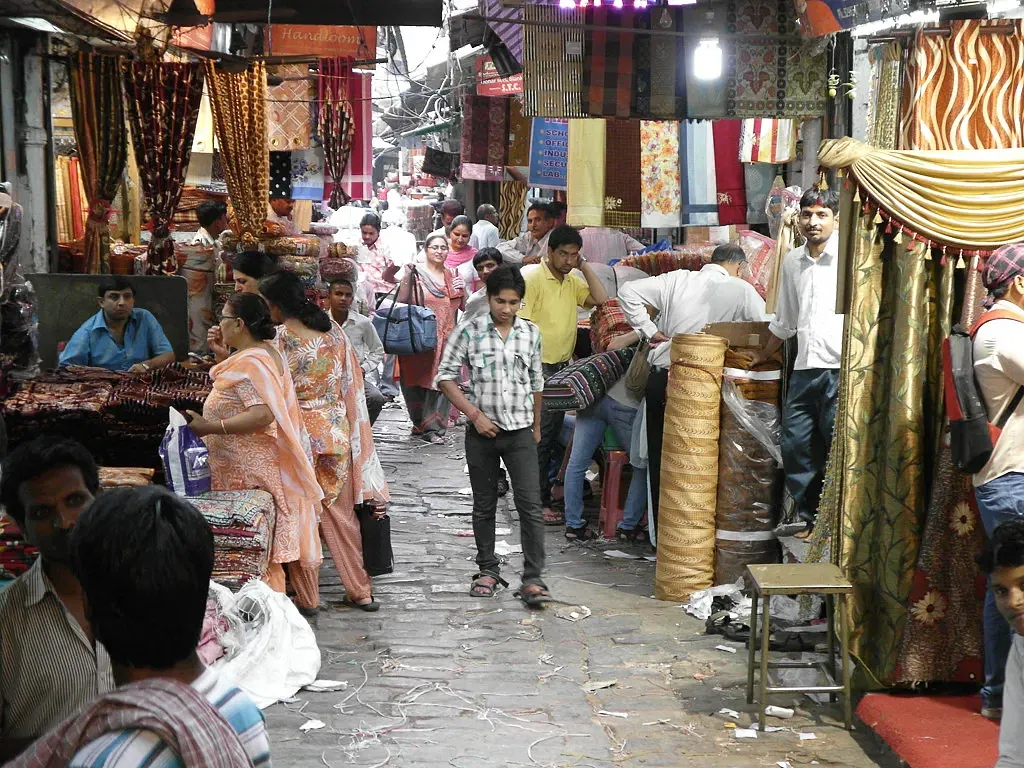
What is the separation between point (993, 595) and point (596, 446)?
464 centimetres

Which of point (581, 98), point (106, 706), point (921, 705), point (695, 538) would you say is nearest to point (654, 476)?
point (695, 538)

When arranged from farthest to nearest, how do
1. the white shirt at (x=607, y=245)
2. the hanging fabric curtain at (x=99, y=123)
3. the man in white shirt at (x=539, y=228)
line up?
the white shirt at (x=607, y=245) < the man in white shirt at (x=539, y=228) < the hanging fabric curtain at (x=99, y=123)

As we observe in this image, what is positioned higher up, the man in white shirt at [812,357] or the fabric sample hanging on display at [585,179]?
the fabric sample hanging on display at [585,179]

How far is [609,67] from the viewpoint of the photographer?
9.28m

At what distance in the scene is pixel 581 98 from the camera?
9.35 m

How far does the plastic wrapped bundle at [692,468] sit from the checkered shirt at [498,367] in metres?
0.92

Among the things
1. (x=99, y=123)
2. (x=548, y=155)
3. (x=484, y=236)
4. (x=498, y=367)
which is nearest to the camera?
(x=498, y=367)

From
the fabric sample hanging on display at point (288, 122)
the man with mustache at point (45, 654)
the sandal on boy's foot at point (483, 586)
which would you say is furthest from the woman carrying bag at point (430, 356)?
the man with mustache at point (45, 654)

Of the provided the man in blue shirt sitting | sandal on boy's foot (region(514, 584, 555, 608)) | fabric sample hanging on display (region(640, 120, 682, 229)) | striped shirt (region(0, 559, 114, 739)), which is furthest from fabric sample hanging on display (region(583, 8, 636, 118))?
striped shirt (region(0, 559, 114, 739))

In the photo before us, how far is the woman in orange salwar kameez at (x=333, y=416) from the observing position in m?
7.08

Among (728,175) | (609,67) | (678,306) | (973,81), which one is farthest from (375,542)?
(728,175)

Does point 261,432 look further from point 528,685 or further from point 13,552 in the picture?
point 528,685

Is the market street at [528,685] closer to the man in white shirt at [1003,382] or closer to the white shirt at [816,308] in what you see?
the man in white shirt at [1003,382]

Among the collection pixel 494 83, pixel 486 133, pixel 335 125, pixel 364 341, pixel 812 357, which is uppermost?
pixel 494 83
